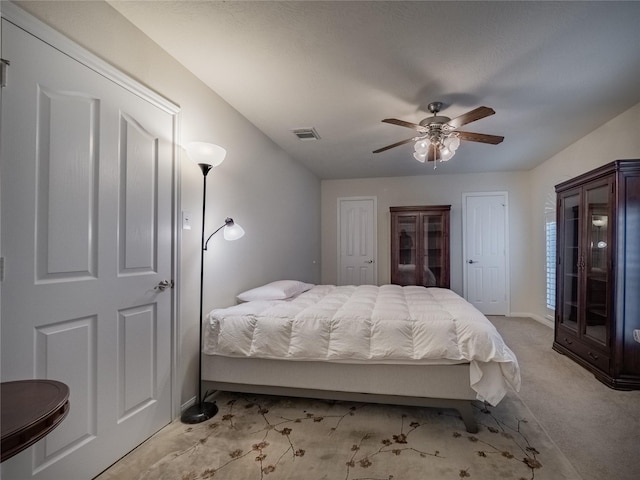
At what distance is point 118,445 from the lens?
1.73 meters

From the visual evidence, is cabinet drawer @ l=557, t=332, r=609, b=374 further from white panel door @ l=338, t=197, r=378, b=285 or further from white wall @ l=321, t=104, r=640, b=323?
white panel door @ l=338, t=197, r=378, b=285

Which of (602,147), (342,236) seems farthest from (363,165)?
(602,147)

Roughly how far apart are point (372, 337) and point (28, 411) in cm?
171

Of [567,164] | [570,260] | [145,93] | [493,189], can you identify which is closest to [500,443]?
[570,260]

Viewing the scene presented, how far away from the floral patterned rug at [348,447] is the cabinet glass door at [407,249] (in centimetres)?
298

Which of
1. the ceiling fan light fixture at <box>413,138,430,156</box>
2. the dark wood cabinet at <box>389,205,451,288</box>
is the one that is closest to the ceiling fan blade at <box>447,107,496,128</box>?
the ceiling fan light fixture at <box>413,138,430,156</box>

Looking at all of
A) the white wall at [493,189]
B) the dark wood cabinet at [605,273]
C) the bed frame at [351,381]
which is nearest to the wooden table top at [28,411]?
the bed frame at [351,381]

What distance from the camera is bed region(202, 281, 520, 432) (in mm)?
1972

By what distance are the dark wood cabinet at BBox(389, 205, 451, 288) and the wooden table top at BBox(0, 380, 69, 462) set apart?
481cm

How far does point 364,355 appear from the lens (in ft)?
6.84

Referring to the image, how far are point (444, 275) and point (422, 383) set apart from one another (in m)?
3.33

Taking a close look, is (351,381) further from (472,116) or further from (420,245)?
(420,245)

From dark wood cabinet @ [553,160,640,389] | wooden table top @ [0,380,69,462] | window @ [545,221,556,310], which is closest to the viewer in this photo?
wooden table top @ [0,380,69,462]

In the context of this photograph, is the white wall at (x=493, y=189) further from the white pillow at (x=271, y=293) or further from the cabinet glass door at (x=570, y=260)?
the white pillow at (x=271, y=293)
